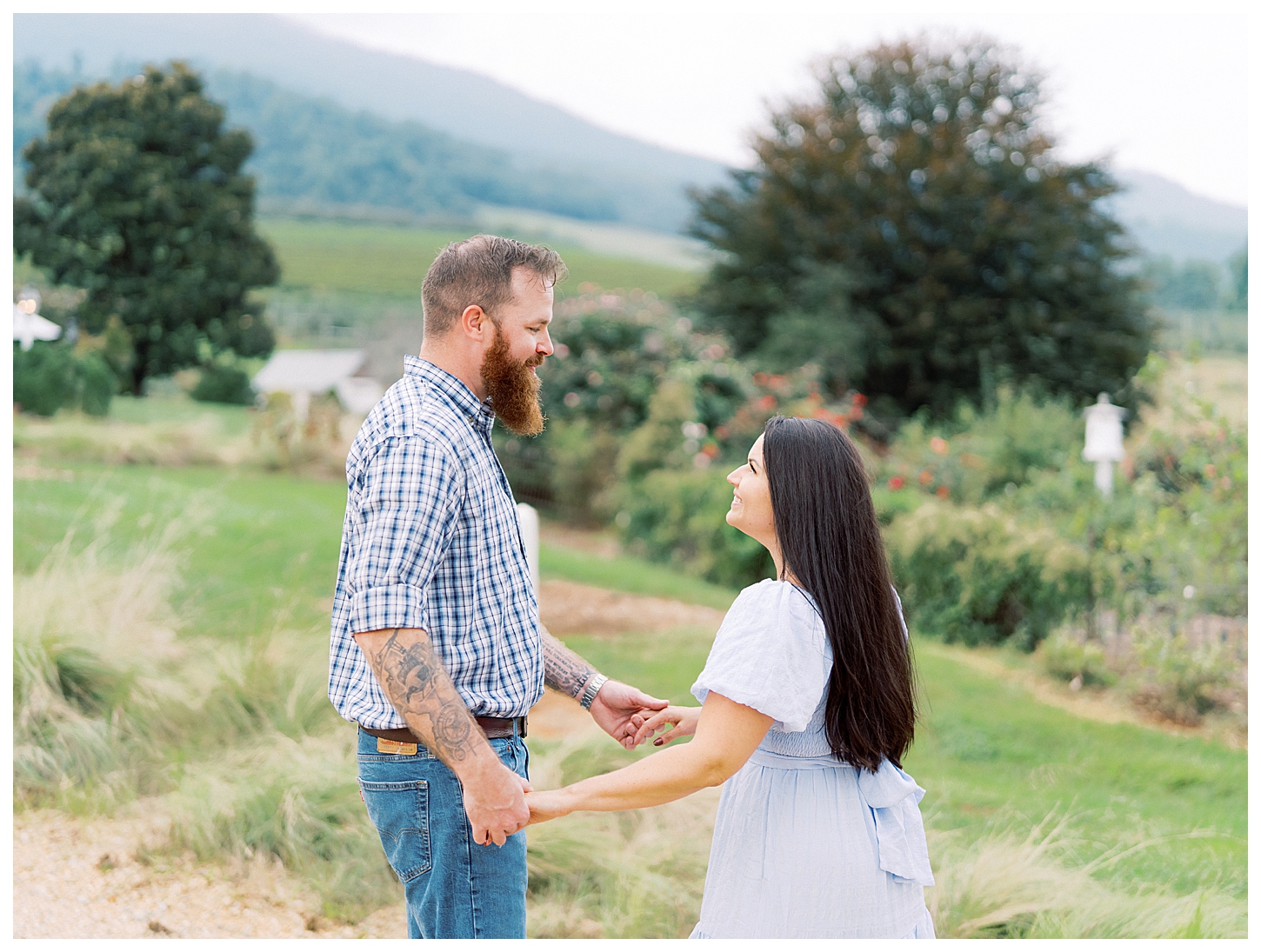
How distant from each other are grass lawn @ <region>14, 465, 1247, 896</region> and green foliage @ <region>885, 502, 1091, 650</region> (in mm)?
402

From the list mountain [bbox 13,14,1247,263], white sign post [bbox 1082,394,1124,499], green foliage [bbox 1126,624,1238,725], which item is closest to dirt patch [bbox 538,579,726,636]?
green foliage [bbox 1126,624,1238,725]

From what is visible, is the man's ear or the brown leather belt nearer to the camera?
the brown leather belt

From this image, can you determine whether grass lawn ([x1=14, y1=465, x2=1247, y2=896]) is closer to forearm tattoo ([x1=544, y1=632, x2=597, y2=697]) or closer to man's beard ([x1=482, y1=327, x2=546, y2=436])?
forearm tattoo ([x1=544, y1=632, x2=597, y2=697])

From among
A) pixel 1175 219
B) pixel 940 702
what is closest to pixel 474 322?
pixel 940 702

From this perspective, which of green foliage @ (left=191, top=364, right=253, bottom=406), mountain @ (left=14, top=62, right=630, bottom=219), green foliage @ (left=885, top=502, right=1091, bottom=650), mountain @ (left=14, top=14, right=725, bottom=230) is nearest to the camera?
green foliage @ (left=885, top=502, right=1091, bottom=650)

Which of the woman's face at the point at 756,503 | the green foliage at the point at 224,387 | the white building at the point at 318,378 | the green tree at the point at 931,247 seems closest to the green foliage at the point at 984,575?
the woman's face at the point at 756,503

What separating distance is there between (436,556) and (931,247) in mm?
13807

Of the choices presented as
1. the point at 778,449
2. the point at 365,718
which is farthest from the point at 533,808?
the point at 778,449

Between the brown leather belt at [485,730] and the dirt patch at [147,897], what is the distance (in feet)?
5.81

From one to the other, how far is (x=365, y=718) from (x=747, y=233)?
43.4 ft

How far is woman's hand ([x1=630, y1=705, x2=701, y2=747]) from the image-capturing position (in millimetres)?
2293

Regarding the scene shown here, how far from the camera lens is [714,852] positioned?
191 centimetres

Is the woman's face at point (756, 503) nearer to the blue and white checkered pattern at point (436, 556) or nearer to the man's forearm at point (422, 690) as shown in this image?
the blue and white checkered pattern at point (436, 556)

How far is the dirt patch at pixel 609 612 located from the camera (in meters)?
6.64
